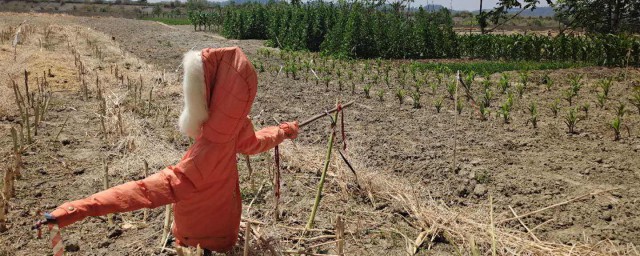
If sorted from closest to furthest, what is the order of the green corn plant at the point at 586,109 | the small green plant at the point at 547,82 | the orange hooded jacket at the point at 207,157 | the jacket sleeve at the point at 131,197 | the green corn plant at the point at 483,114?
the jacket sleeve at the point at 131,197, the orange hooded jacket at the point at 207,157, the green corn plant at the point at 483,114, the green corn plant at the point at 586,109, the small green plant at the point at 547,82

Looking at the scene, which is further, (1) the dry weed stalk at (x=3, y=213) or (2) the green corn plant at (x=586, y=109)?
(2) the green corn plant at (x=586, y=109)

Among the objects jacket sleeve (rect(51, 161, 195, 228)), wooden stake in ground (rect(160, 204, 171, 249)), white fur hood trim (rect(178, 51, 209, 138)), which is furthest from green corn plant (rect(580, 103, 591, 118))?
jacket sleeve (rect(51, 161, 195, 228))

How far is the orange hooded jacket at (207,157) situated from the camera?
2150mm

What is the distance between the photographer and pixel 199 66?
2.21 metres

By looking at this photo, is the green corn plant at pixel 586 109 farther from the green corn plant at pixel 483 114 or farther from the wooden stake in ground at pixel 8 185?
the wooden stake in ground at pixel 8 185

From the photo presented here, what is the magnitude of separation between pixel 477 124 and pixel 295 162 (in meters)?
2.88

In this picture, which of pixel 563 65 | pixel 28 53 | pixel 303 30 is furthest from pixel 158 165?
pixel 303 30

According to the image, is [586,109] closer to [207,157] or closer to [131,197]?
[207,157]

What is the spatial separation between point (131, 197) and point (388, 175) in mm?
2558

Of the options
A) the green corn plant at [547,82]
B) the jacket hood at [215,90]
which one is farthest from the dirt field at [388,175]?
the green corn plant at [547,82]

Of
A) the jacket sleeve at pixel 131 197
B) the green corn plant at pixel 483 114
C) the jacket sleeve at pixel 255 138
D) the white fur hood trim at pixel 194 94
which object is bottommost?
the green corn plant at pixel 483 114

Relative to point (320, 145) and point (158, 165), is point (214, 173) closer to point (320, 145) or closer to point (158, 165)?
point (158, 165)

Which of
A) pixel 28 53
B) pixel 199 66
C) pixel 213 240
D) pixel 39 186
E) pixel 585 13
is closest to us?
pixel 199 66

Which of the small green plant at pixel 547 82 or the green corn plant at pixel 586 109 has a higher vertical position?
the small green plant at pixel 547 82
